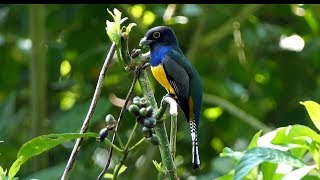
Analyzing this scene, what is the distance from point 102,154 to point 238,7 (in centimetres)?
87

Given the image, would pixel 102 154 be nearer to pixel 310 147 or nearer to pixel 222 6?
pixel 222 6

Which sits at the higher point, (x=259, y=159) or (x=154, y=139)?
(x=154, y=139)

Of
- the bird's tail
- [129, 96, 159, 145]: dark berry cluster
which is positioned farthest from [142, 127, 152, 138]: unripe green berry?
the bird's tail

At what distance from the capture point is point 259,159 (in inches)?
57.8

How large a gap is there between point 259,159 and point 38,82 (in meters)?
1.74

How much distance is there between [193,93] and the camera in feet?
4.21

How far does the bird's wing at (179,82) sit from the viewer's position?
1.28m

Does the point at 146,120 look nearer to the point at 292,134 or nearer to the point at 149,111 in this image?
the point at 149,111

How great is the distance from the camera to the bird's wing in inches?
50.5

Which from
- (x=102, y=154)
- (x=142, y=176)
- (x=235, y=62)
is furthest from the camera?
(x=235, y=62)

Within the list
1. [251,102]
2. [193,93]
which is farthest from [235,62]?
[193,93]

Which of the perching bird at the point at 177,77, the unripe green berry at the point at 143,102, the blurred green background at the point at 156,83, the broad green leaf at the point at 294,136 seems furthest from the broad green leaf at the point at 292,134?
the blurred green background at the point at 156,83

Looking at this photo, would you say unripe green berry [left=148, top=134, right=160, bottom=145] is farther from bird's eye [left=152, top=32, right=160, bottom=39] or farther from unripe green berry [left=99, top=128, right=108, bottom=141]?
bird's eye [left=152, top=32, right=160, bottom=39]

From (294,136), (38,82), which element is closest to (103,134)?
(294,136)
